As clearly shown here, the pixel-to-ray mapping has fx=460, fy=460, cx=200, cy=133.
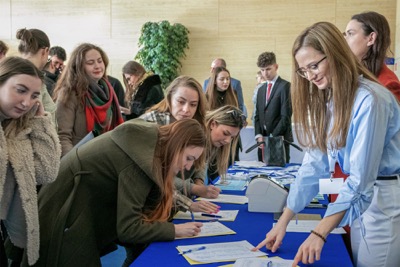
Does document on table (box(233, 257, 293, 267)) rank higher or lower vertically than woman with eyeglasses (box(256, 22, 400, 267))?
lower

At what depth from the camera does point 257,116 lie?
5246 millimetres

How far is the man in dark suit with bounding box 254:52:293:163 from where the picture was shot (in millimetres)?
4906

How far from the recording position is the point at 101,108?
2.94m

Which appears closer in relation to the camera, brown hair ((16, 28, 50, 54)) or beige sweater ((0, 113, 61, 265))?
beige sweater ((0, 113, 61, 265))

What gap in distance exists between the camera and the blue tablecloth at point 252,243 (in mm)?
1467

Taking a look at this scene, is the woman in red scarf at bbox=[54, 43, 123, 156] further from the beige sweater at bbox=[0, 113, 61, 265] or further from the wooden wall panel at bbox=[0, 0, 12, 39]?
the wooden wall panel at bbox=[0, 0, 12, 39]

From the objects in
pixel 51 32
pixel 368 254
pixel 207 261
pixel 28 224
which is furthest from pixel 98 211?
pixel 51 32

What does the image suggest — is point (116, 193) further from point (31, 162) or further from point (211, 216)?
point (211, 216)

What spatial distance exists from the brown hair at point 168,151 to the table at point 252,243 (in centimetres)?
16

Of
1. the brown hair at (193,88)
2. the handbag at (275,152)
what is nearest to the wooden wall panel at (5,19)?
the handbag at (275,152)

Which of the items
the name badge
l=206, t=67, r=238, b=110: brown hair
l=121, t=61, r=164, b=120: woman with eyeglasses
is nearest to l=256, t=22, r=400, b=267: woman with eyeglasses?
the name badge

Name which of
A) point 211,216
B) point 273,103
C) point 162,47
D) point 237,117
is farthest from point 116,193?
point 162,47

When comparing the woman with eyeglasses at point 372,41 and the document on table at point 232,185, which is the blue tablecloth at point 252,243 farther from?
the woman with eyeglasses at point 372,41

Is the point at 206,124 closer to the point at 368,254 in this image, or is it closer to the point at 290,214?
the point at 290,214
